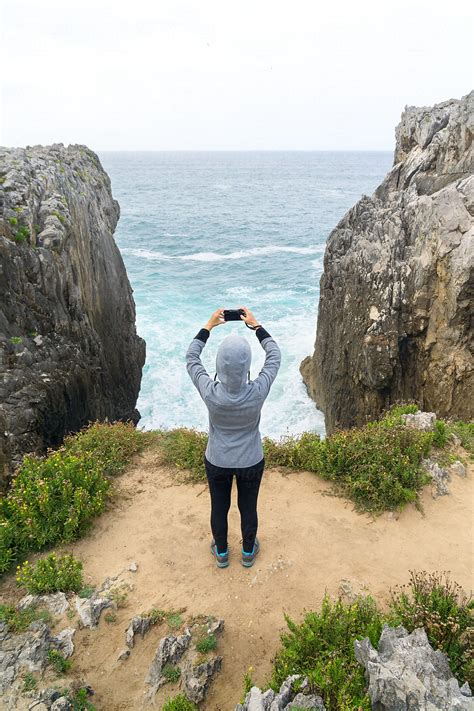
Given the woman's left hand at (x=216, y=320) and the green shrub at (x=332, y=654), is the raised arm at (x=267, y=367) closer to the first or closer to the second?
the woman's left hand at (x=216, y=320)

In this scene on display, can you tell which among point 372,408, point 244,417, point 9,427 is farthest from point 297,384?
point 244,417

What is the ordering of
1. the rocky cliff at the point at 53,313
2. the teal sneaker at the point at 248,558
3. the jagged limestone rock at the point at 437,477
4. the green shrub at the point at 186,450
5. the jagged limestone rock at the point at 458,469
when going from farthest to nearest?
the rocky cliff at the point at 53,313, the green shrub at the point at 186,450, the jagged limestone rock at the point at 458,469, the jagged limestone rock at the point at 437,477, the teal sneaker at the point at 248,558

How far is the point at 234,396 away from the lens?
4.62 meters

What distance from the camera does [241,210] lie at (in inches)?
2712

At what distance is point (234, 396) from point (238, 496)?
1376 mm

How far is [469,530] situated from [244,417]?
4235mm

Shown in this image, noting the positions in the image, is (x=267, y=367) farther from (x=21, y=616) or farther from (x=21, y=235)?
(x=21, y=235)

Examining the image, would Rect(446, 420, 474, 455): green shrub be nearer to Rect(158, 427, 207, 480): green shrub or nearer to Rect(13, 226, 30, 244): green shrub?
Rect(158, 427, 207, 480): green shrub

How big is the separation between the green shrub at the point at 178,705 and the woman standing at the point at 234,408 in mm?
1763

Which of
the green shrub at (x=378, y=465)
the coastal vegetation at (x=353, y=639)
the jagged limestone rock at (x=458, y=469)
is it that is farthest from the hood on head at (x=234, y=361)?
the jagged limestone rock at (x=458, y=469)

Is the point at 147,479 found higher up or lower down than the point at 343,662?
lower down

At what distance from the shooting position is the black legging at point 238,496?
4957mm

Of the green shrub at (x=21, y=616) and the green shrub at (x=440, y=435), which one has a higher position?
the green shrub at (x=440, y=435)

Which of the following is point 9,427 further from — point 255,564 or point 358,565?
point 358,565
